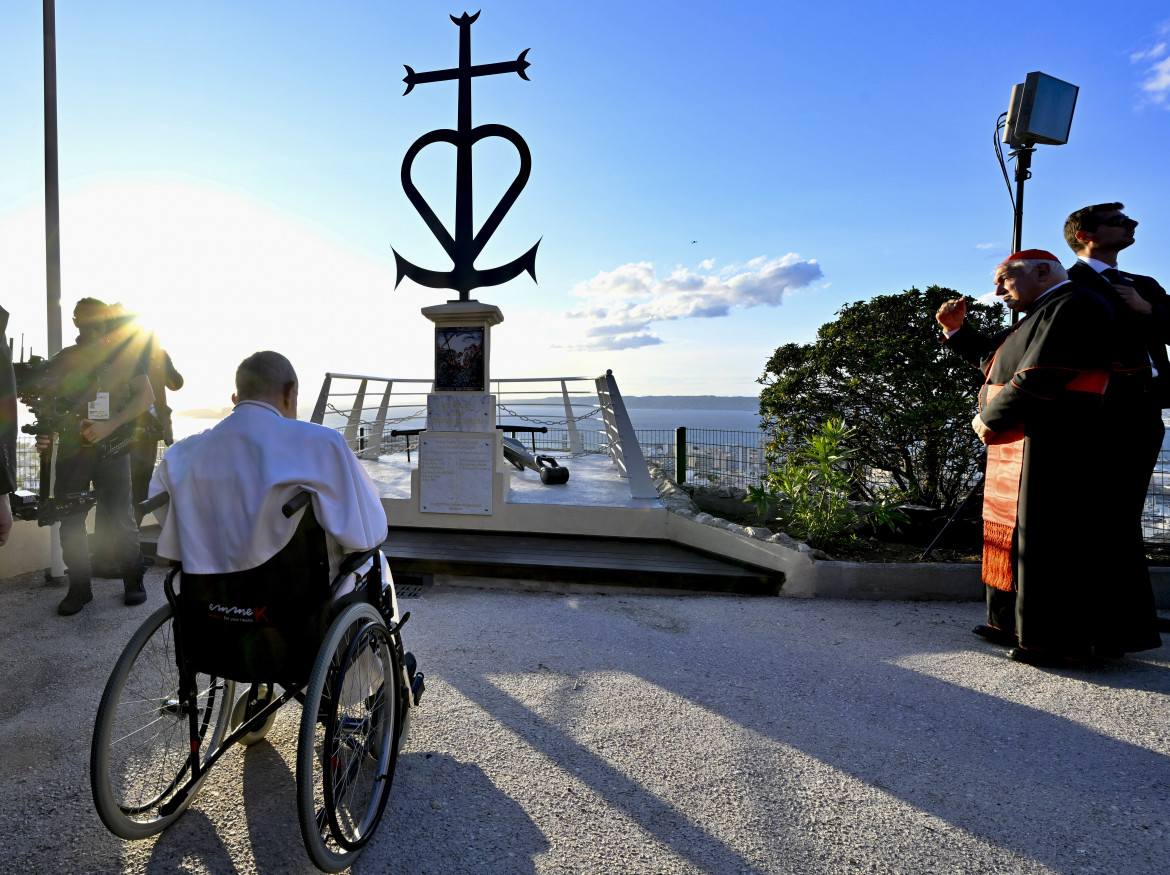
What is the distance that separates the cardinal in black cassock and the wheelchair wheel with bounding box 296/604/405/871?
3017mm

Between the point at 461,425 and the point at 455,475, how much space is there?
45cm

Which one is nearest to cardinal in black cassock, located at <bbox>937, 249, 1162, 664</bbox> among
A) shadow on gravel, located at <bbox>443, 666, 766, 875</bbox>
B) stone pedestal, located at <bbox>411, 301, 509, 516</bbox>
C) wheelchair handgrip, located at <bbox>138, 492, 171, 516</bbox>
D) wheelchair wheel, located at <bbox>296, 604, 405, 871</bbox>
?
shadow on gravel, located at <bbox>443, 666, 766, 875</bbox>

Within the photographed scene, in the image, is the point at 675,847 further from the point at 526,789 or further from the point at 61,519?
the point at 61,519

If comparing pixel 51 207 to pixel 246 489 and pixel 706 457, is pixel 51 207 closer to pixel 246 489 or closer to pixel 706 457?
pixel 246 489

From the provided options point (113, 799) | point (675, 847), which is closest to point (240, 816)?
point (113, 799)

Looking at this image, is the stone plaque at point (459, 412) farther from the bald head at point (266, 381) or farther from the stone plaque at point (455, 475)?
the bald head at point (266, 381)

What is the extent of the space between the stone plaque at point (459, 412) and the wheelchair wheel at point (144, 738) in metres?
3.53

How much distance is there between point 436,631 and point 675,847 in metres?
2.14

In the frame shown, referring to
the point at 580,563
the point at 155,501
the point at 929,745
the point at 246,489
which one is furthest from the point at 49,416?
the point at 929,745

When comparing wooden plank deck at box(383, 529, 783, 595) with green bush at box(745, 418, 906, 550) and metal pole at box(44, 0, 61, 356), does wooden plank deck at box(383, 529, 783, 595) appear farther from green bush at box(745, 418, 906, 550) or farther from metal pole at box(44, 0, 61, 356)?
metal pole at box(44, 0, 61, 356)

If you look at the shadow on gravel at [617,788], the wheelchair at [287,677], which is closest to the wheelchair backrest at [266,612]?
the wheelchair at [287,677]

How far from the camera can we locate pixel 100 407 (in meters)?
3.76

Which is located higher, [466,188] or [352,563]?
[466,188]

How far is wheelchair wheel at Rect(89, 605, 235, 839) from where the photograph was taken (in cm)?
160
